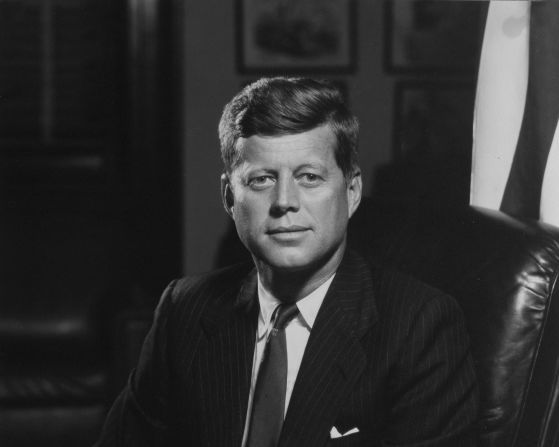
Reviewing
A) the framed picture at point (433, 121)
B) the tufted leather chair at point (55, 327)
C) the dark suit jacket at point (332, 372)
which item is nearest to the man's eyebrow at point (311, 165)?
the dark suit jacket at point (332, 372)

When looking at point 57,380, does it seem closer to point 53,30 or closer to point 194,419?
point 194,419

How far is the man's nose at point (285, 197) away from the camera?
1.41 meters

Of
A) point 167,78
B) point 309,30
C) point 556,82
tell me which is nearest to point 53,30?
point 167,78

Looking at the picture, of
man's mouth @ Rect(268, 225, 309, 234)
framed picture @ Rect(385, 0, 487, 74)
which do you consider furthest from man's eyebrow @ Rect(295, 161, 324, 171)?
framed picture @ Rect(385, 0, 487, 74)

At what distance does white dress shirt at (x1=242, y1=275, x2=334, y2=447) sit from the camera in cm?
149

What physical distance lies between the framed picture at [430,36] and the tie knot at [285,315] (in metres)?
2.17

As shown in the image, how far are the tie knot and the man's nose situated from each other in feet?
0.66

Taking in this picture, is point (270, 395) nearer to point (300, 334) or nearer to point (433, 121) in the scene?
point (300, 334)

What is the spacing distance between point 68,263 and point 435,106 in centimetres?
185

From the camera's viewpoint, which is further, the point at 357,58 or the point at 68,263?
the point at 68,263

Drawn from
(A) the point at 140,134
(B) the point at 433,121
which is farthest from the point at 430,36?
(A) the point at 140,134

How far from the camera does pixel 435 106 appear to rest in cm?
346

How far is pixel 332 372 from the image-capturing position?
1.42m

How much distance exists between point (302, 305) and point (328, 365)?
145 millimetres
